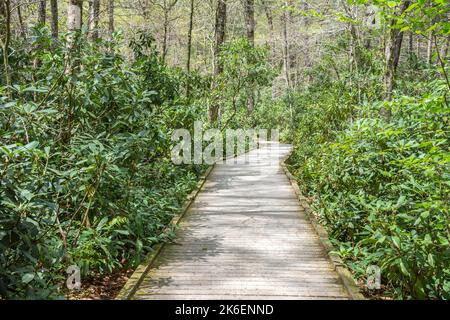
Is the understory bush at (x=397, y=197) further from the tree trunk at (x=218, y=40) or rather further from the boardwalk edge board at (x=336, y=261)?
the tree trunk at (x=218, y=40)

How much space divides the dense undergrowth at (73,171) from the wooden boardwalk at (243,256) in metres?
0.47

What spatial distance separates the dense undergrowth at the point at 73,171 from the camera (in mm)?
3094

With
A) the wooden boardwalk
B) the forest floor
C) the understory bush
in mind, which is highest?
the understory bush

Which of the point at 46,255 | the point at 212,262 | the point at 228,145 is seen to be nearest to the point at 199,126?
the point at 228,145

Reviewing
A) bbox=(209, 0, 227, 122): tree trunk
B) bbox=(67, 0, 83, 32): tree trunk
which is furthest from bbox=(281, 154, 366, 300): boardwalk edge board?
bbox=(209, 0, 227, 122): tree trunk

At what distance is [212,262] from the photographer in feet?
16.6

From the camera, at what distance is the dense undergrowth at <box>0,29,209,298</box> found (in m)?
3.09

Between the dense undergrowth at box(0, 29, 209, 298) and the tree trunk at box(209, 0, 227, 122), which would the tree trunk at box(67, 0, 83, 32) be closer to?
the dense undergrowth at box(0, 29, 209, 298)

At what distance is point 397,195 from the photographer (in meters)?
5.02

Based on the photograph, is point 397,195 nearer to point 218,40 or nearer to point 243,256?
point 243,256

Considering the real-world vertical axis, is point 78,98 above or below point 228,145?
above

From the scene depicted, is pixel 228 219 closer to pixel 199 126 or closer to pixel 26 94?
pixel 26 94

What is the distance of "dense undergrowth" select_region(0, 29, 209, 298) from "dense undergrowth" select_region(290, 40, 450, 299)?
2524 mm

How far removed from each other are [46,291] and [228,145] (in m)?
12.6
